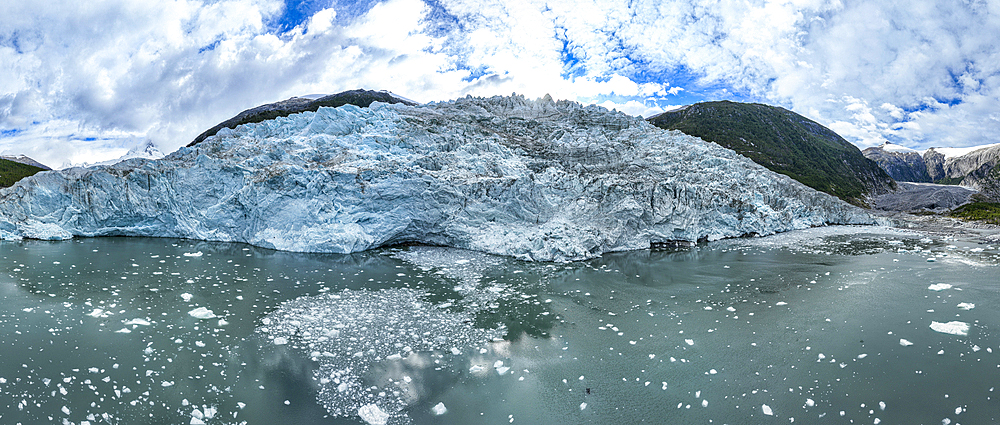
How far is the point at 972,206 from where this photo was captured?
4672cm

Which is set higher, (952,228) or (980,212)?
(980,212)

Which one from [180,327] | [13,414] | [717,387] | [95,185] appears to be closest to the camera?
[13,414]

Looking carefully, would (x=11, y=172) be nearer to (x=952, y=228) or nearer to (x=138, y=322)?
(x=138, y=322)

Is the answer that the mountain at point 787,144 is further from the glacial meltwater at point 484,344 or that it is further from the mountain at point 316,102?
the glacial meltwater at point 484,344

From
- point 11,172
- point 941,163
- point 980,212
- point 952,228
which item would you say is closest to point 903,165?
Result: point 941,163

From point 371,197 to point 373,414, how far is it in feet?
42.1

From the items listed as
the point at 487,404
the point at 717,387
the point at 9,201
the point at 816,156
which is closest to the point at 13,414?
the point at 487,404

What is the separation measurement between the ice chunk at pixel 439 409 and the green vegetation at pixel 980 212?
1907 inches

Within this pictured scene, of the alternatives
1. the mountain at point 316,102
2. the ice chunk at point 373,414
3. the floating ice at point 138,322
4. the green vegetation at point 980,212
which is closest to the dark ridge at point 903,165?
the green vegetation at point 980,212

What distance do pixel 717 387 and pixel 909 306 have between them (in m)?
7.21

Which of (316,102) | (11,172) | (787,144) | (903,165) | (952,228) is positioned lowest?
(952,228)

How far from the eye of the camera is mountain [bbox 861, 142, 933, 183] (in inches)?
4594

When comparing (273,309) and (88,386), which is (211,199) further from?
(88,386)

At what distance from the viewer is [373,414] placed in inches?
220
